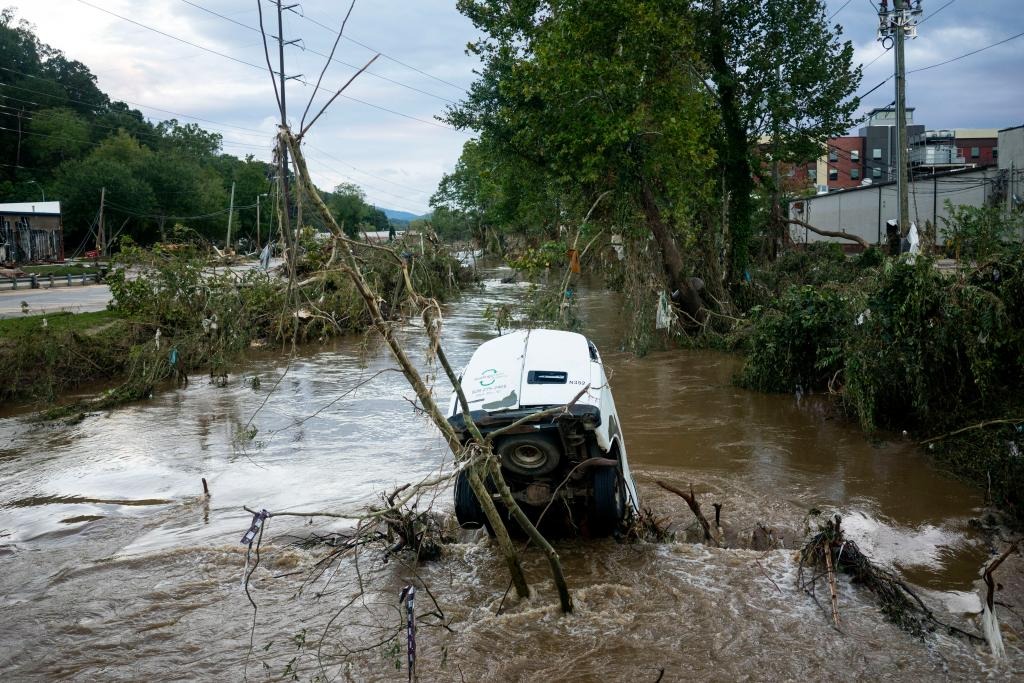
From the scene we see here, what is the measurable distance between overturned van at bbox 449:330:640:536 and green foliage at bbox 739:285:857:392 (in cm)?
668

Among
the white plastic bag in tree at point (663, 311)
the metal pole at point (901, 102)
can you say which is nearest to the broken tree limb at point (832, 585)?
the white plastic bag in tree at point (663, 311)

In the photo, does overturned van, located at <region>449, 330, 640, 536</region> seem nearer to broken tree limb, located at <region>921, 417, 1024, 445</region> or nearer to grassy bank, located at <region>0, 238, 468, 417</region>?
broken tree limb, located at <region>921, 417, 1024, 445</region>

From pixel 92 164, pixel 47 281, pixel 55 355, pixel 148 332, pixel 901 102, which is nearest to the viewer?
pixel 55 355

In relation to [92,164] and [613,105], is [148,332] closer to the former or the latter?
[613,105]

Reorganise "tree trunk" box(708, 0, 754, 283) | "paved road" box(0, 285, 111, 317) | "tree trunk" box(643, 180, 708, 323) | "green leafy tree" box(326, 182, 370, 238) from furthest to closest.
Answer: "green leafy tree" box(326, 182, 370, 238)
"paved road" box(0, 285, 111, 317)
"tree trunk" box(708, 0, 754, 283)
"tree trunk" box(643, 180, 708, 323)

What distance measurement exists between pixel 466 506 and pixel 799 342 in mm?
8519

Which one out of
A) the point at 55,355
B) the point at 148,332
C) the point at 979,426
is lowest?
the point at 979,426

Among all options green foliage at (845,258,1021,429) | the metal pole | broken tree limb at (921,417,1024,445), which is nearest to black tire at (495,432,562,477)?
broken tree limb at (921,417,1024,445)

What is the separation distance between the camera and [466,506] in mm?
7633

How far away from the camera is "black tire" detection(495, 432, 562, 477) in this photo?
23.3ft

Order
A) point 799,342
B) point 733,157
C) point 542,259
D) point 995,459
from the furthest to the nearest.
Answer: point 733,157
point 542,259
point 799,342
point 995,459

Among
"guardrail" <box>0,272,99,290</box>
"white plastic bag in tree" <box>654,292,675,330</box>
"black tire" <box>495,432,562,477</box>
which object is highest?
"guardrail" <box>0,272,99,290</box>

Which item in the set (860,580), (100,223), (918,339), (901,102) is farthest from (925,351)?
(100,223)

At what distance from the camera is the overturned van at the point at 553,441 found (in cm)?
709
